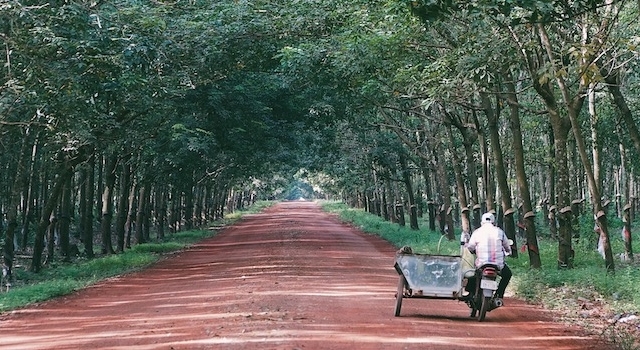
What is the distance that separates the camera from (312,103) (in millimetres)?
29281

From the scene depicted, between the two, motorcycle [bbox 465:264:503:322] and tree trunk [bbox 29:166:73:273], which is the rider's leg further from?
tree trunk [bbox 29:166:73:273]

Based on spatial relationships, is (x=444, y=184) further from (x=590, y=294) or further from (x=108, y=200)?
(x=590, y=294)

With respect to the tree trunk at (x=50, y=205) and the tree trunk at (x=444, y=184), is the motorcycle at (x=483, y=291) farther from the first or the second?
the tree trunk at (x=444, y=184)

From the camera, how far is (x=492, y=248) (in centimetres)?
1247

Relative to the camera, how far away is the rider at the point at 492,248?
40.9ft

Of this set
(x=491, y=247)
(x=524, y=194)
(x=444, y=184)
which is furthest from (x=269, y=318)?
(x=444, y=184)

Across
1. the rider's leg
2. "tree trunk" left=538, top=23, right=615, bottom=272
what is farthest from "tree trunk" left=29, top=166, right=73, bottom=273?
the rider's leg

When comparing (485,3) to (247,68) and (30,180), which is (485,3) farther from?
(30,180)

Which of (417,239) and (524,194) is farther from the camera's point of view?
(417,239)

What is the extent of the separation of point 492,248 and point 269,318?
11.5ft

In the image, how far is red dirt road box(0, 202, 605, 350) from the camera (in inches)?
400

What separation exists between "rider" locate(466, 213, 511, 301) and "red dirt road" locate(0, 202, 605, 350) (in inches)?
26.3

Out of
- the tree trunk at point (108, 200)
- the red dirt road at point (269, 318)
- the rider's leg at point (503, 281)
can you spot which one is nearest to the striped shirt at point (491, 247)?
the rider's leg at point (503, 281)

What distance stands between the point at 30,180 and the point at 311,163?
23042mm
